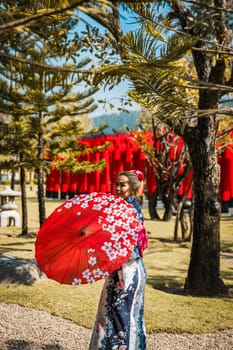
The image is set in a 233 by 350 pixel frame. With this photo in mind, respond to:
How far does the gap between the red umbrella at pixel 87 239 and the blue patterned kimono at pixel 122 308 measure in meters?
0.24

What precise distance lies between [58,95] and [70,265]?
841 cm

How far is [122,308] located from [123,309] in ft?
0.04

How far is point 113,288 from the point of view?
317 centimetres

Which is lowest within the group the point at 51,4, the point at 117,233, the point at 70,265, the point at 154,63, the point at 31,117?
the point at 70,265

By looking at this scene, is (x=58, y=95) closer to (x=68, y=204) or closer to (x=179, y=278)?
(x=179, y=278)

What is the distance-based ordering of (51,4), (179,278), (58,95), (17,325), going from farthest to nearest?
(58,95) < (179,278) < (17,325) < (51,4)

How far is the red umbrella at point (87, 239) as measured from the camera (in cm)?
295

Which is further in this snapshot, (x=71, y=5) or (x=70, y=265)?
(x=70, y=265)

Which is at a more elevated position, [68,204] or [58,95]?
[58,95]

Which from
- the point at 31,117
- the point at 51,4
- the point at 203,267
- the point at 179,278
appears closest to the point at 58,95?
the point at 31,117

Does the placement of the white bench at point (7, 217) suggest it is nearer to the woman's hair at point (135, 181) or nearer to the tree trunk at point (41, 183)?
the tree trunk at point (41, 183)

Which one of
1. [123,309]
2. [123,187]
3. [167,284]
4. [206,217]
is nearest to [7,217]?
[167,284]

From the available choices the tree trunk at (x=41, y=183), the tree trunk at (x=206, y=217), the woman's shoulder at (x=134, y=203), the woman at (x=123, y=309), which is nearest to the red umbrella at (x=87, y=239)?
the woman's shoulder at (x=134, y=203)

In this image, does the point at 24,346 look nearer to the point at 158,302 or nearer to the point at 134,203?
the point at 134,203
